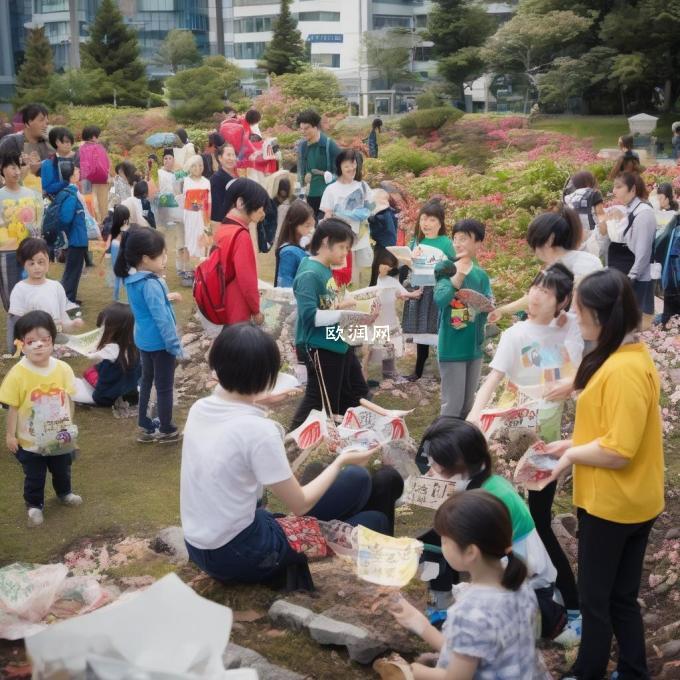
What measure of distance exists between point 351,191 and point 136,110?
85.8 feet

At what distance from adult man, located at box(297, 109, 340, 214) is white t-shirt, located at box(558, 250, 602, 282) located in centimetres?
524

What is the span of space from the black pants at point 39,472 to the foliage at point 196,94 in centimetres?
2761

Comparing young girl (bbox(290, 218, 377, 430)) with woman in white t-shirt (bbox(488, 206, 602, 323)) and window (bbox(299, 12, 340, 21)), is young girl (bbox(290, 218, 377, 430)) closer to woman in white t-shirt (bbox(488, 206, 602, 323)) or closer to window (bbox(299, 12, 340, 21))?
woman in white t-shirt (bbox(488, 206, 602, 323))

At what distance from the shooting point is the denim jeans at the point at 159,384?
6805mm

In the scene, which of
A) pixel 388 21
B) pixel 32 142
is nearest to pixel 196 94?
pixel 32 142

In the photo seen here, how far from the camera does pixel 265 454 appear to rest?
151 inches

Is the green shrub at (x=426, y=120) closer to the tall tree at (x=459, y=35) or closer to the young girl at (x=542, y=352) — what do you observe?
the tall tree at (x=459, y=35)

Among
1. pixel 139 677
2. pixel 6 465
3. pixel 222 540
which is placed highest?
pixel 139 677

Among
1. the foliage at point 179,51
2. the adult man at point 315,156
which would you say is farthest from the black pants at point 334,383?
→ the foliage at point 179,51

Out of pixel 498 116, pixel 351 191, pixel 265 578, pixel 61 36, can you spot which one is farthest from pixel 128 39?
pixel 265 578

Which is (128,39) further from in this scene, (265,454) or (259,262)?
(265,454)

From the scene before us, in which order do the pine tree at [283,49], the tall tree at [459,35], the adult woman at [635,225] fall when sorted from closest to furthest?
the adult woman at [635,225], the tall tree at [459,35], the pine tree at [283,49]

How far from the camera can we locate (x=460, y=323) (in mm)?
6141

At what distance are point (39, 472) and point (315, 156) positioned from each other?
577 centimetres
